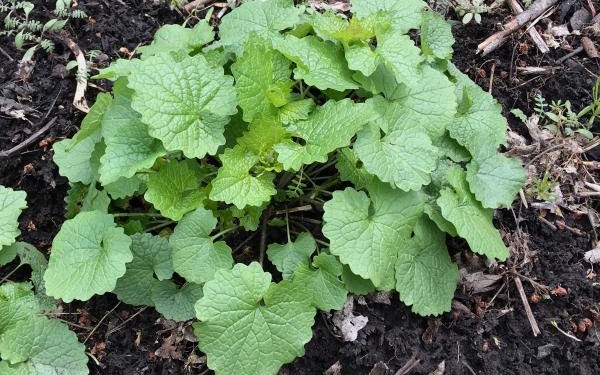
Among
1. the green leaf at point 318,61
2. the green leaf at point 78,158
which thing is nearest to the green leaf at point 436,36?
the green leaf at point 318,61

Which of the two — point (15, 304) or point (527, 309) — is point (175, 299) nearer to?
point (15, 304)

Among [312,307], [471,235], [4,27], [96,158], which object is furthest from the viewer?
[4,27]

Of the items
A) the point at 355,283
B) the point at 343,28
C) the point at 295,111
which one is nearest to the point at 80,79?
the point at 295,111

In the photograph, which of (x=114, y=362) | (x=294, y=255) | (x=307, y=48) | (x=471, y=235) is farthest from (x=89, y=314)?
(x=471, y=235)

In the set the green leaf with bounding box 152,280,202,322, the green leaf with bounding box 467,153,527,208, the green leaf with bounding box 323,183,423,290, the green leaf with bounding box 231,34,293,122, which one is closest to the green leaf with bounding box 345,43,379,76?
the green leaf with bounding box 231,34,293,122

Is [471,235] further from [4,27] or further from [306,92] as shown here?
[4,27]

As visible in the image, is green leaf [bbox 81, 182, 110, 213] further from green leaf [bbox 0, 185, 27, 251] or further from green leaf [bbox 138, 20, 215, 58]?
green leaf [bbox 138, 20, 215, 58]
